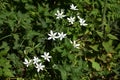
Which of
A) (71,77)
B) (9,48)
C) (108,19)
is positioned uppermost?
(108,19)

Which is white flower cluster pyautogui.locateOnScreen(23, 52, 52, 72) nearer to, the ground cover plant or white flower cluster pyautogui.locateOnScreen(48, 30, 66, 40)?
the ground cover plant

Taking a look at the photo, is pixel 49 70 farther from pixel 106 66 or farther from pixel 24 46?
pixel 106 66

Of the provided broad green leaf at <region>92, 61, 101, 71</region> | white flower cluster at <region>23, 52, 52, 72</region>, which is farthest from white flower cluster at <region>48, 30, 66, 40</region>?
broad green leaf at <region>92, 61, 101, 71</region>

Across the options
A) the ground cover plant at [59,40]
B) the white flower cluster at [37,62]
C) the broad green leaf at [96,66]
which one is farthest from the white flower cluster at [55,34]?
the broad green leaf at [96,66]

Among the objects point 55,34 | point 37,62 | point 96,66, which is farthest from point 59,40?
point 96,66

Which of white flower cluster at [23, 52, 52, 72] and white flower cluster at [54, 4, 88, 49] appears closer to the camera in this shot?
white flower cluster at [23, 52, 52, 72]

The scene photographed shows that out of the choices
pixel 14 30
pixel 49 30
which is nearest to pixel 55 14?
pixel 49 30

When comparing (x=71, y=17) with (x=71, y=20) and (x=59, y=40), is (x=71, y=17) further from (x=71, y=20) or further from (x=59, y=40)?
(x=59, y=40)

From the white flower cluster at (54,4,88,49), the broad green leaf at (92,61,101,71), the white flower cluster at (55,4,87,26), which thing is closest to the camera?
the white flower cluster at (54,4,88,49)
